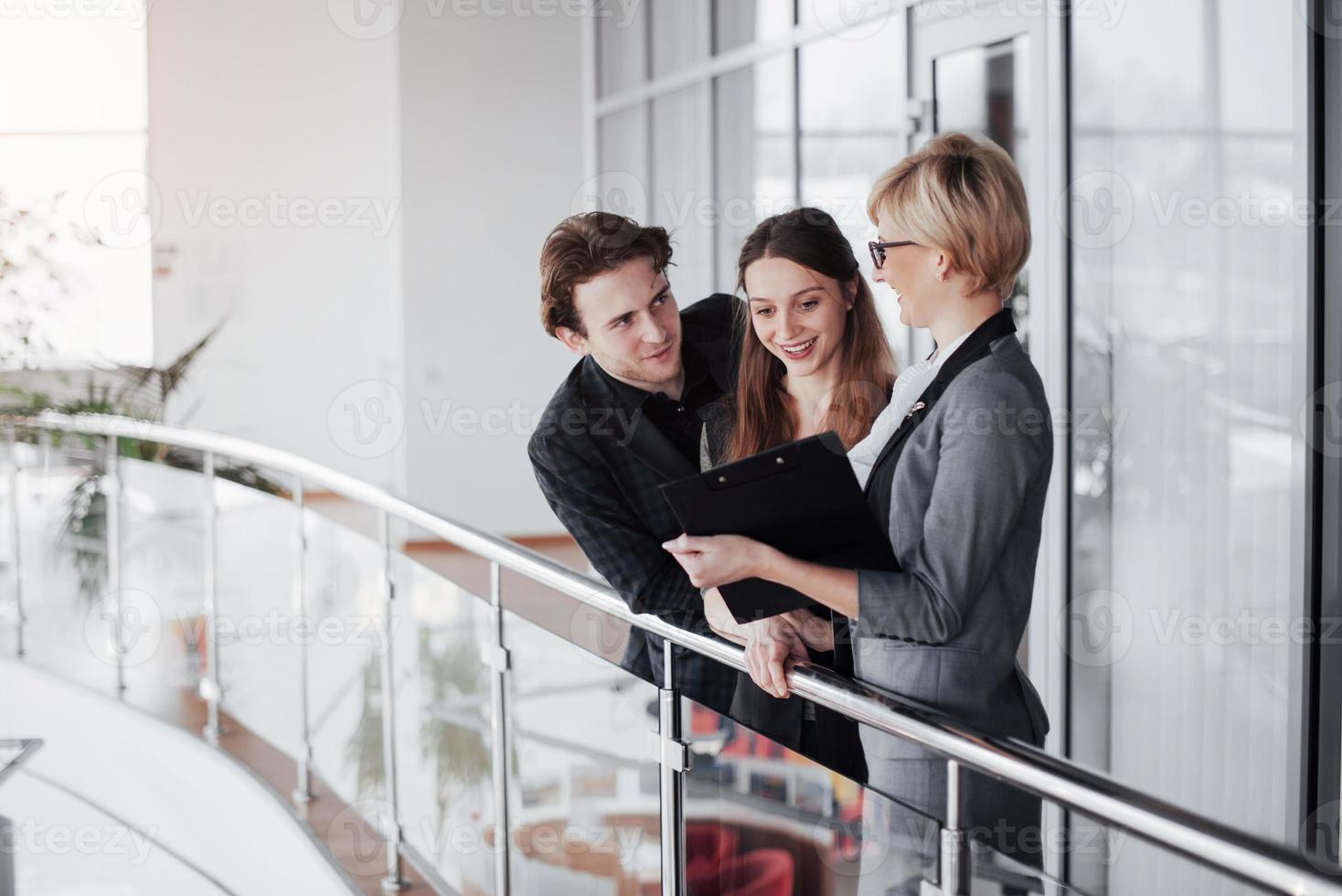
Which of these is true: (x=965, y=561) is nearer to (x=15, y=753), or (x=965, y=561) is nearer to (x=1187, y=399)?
(x=1187, y=399)

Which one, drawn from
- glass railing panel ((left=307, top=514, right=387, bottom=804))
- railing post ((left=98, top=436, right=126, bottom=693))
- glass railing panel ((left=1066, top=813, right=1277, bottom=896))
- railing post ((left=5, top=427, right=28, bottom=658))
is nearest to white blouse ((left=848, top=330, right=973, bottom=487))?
glass railing panel ((left=1066, top=813, right=1277, bottom=896))

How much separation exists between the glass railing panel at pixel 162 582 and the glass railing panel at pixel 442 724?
1.41 m

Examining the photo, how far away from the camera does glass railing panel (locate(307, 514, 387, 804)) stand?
4082 millimetres

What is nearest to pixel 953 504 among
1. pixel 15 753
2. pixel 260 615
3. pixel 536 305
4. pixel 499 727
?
pixel 499 727

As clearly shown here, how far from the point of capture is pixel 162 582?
4.85 m

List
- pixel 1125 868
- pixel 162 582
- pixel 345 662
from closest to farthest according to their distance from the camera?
pixel 1125 868
pixel 345 662
pixel 162 582

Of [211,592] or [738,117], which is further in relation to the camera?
[738,117]

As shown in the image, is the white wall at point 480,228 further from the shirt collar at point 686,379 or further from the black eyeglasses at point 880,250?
the black eyeglasses at point 880,250

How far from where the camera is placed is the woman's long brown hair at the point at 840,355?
176 centimetres

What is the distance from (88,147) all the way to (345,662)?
258 inches

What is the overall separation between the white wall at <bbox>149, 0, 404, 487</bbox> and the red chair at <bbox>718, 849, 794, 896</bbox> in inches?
287

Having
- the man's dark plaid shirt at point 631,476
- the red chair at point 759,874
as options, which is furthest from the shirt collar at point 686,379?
the red chair at point 759,874

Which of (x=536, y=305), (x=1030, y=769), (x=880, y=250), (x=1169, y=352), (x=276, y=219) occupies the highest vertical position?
(x=276, y=219)

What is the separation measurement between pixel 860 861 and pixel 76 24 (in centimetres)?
955
